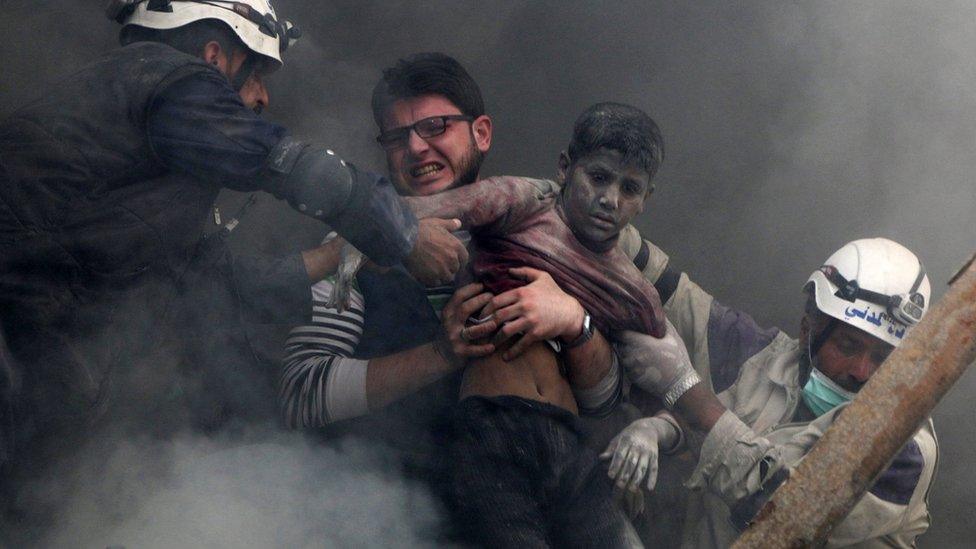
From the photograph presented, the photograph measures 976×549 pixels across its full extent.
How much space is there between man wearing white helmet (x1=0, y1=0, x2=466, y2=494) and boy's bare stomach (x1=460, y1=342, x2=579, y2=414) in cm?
42

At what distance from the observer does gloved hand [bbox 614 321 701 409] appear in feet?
12.4

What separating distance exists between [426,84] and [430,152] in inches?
12.6

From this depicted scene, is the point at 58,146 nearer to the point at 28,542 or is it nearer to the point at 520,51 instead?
the point at 28,542

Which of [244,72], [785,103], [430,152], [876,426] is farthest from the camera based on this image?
[785,103]

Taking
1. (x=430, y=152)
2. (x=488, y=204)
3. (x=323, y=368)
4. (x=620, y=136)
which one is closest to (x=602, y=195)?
(x=620, y=136)

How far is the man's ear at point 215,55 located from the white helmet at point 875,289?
270 cm

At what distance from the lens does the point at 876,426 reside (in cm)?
252

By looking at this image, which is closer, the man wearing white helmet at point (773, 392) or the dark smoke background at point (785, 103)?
the man wearing white helmet at point (773, 392)

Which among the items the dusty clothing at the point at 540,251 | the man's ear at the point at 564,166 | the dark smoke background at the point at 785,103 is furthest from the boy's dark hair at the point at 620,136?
the dark smoke background at the point at 785,103

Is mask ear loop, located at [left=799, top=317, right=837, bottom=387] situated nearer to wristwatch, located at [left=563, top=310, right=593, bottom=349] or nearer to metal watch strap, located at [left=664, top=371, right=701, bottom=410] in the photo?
metal watch strap, located at [left=664, top=371, right=701, bottom=410]

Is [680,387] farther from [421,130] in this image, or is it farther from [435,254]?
[421,130]

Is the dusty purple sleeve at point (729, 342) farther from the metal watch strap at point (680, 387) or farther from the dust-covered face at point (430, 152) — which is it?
the dust-covered face at point (430, 152)

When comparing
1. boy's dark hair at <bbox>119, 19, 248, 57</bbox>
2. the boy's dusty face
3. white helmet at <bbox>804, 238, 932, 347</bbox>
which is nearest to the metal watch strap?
the boy's dusty face

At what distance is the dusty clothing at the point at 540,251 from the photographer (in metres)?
3.57
